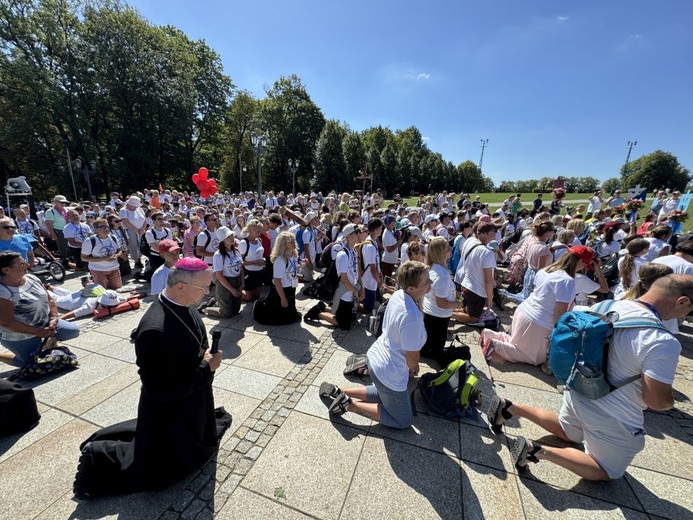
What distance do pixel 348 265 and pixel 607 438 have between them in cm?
366

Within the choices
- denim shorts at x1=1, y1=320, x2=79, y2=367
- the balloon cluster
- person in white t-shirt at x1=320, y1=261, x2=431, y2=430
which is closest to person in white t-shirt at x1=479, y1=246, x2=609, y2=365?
person in white t-shirt at x1=320, y1=261, x2=431, y2=430

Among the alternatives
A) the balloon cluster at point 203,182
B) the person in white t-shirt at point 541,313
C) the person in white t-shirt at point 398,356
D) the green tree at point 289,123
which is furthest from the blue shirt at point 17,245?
the green tree at point 289,123

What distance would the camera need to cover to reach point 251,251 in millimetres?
6254

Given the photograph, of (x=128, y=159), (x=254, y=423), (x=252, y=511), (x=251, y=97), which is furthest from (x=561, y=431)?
(x=251, y=97)

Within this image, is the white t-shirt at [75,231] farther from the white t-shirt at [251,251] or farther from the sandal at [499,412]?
the sandal at [499,412]

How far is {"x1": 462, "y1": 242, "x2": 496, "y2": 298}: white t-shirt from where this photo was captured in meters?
4.83

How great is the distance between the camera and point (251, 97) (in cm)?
4122

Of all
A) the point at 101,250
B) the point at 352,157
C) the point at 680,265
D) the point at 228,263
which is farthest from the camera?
the point at 352,157

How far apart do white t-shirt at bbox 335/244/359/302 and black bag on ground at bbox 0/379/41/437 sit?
3939 millimetres

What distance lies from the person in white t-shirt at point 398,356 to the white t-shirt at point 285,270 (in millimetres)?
2605

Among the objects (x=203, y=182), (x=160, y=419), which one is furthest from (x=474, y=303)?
(x=203, y=182)

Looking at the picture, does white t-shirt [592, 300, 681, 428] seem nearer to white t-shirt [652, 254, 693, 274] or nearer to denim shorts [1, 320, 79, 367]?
white t-shirt [652, 254, 693, 274]

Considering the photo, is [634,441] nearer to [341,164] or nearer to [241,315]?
[241,315]

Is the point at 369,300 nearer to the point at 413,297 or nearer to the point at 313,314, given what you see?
the point at 313,314
